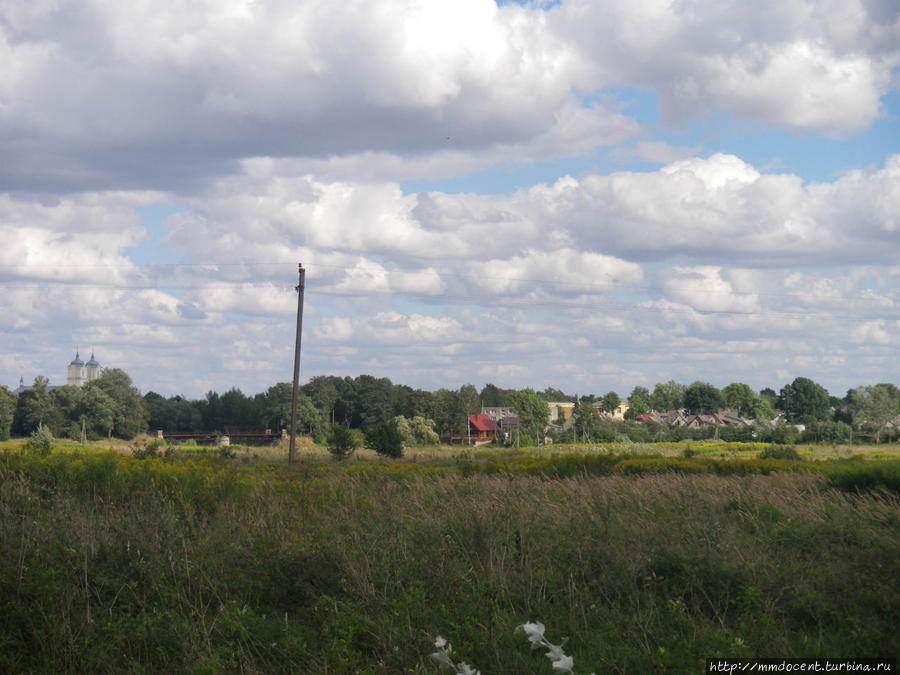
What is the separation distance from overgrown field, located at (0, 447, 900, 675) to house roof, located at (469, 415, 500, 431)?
88.5 metres

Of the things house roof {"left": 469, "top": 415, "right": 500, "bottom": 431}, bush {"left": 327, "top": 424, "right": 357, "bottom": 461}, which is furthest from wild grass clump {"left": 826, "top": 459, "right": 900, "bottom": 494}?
house roof {"left": 469, "top": 415, "right": 500, "bottom": 431}

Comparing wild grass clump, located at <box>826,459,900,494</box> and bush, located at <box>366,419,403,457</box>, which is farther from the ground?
wild grass clump, located at <box>826,459,900,494</box>

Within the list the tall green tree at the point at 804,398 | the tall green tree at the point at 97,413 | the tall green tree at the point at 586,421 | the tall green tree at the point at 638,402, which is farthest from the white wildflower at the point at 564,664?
the tall green tree at the point at 638,402

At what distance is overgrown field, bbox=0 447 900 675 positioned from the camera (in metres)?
5.37

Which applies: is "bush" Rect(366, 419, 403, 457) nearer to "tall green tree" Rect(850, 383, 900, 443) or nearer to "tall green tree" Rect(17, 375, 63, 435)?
"tall green tree" Rect(17, 375, 63, 435)

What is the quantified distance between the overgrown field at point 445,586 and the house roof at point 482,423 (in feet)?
291

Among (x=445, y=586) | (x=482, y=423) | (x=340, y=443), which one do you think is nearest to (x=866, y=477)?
(x=445, y=586)

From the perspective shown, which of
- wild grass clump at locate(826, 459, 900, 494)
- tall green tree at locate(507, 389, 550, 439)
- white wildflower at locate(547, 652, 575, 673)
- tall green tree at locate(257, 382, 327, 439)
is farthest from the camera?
tall green tree at locate(507, 389, 550, 439)

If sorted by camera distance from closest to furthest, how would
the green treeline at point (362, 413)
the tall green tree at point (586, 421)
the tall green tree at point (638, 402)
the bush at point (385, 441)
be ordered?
the bush at point (385, 441)
the green treeline at point (362, 413)
the tall green tree at point (586, 421)
the tall green tree at point (638, 402)

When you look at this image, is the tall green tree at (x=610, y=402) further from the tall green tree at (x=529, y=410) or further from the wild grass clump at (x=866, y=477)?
the wild grass clump at (x=866, y=477)

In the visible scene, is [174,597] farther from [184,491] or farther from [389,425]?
[389,425]

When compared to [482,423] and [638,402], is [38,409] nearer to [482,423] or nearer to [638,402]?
[482,423]

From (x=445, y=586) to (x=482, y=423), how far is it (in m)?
94.7

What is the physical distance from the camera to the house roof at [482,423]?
97625 millimetres
